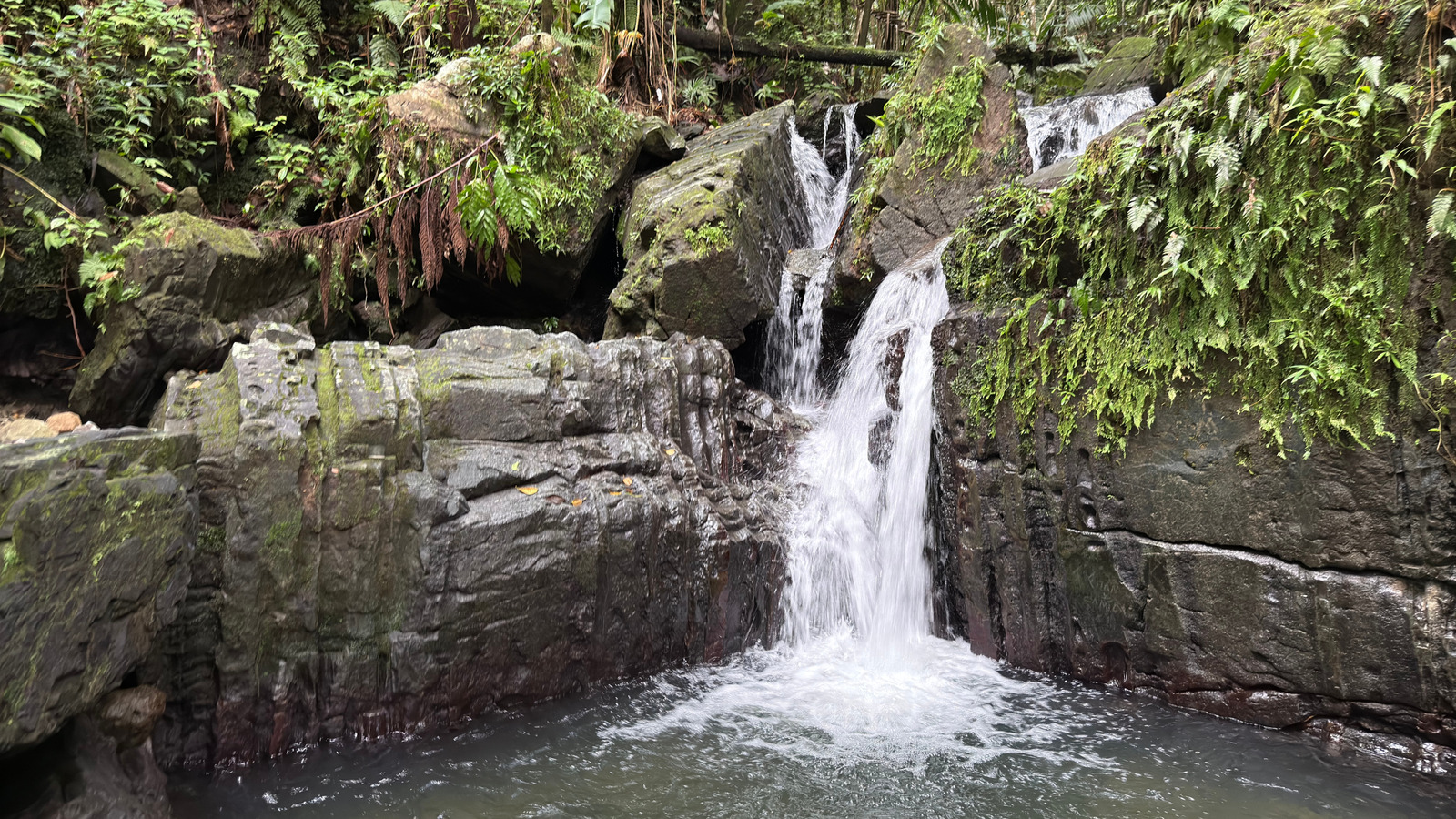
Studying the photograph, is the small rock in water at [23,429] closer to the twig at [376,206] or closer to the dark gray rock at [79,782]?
the twig at [376,206]

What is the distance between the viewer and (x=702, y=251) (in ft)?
27.6

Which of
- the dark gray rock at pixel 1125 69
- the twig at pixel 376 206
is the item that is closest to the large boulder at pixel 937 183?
the dark gray rock at pixel 1125 69

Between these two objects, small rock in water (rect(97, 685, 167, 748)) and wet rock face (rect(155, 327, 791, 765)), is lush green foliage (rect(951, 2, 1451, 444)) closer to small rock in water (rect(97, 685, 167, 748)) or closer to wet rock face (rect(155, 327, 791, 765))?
wet rock face (rect(155, 327, 791, 765))

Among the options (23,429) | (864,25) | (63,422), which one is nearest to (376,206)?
(63,422)

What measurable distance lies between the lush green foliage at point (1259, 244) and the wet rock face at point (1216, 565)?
26 cm

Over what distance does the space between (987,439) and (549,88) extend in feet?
20.8

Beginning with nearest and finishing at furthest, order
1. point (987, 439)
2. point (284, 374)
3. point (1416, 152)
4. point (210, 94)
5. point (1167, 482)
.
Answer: point (1416, 152) → point (284, 374) → point (1167, 482) → point (987, 439) → point (210, 94)

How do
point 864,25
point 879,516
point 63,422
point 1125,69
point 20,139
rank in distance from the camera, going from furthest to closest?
point 864,25 → point 1125,69 → point 879,516 → point 63,422 → point 20,139

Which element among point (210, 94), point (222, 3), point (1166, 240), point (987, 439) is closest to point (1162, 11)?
point (1166, 240)

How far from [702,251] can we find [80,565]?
6.13 metres

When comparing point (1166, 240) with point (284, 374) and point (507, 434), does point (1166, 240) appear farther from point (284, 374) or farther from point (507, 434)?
point (284, 374)

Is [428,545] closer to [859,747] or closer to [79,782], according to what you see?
[79,782]

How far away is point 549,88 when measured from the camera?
896 cm

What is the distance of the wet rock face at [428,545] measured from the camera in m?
4.43
